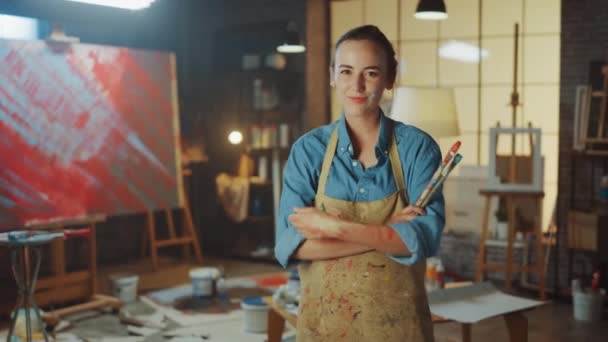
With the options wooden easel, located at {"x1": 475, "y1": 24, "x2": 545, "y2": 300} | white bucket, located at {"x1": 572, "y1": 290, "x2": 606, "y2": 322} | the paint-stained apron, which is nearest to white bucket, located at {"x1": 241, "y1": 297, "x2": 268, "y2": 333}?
wooden easel, located at {"x1": 475, "y1": 24, "x2": 545, "y2": 300}

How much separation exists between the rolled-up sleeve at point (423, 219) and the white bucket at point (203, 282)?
4024 mm

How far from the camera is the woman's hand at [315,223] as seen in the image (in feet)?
5.22

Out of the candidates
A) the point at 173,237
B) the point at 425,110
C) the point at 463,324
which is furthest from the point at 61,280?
the point at 463,324

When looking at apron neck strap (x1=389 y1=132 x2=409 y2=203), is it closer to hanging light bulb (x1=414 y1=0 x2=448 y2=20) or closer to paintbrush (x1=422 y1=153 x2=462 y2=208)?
paintbrush (x1=422 y1=153 x2=462 y2=208)

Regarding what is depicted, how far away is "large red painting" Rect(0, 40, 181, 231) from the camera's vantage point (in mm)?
4873

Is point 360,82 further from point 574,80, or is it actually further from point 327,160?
point 574,80

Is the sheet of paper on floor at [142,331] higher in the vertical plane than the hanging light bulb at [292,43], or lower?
lower

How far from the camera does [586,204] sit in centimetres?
548

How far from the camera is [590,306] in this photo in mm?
4906

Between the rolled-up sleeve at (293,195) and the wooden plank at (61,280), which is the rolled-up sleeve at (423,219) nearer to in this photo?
the rolled-up sleeve at (293,195)

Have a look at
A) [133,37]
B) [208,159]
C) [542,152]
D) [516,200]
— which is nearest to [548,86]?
[542,152]

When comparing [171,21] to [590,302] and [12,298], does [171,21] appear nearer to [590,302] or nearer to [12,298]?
Answer: [12,298]

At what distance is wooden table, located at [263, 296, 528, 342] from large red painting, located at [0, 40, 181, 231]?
2132 mm

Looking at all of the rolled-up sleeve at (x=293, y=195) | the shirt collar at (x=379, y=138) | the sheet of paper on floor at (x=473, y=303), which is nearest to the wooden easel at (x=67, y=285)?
the sheet of paper on floor at (x=473, y=303)
